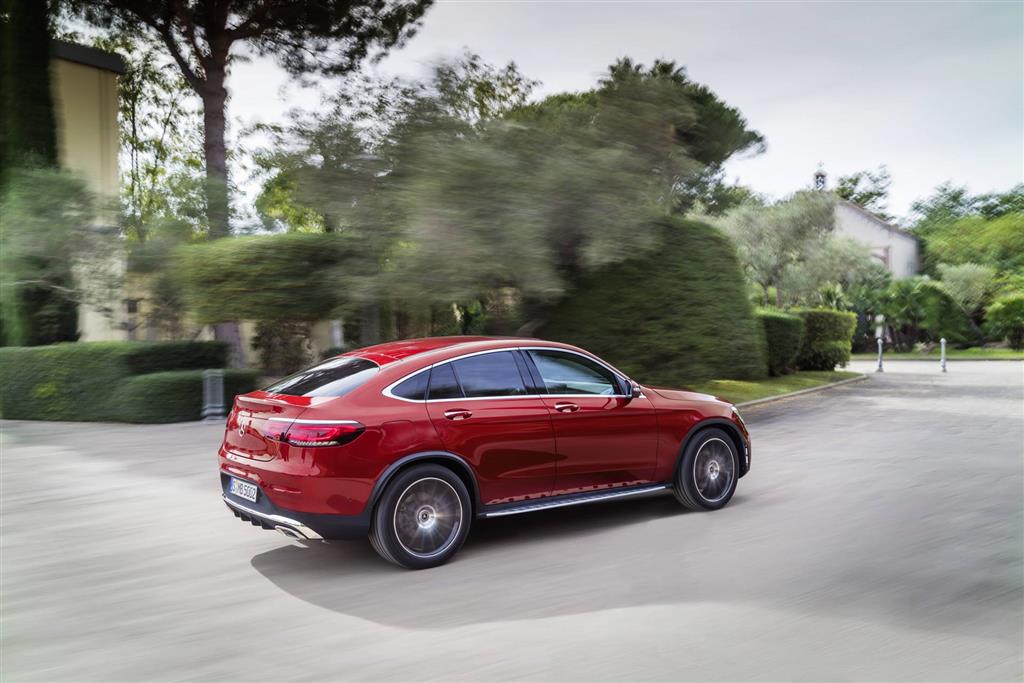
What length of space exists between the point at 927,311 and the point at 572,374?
40.0 meters

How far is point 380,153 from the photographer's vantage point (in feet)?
48.3

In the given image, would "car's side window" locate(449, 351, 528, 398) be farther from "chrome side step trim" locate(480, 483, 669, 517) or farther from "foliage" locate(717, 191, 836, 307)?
"foliage" locate(717, 191, 836, 307)

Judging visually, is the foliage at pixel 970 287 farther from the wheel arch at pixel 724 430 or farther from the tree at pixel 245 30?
the wheel arch at pixel 724 430

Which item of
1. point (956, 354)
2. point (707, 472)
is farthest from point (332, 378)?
point (956, 354)

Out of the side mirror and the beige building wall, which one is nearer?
the side mirror

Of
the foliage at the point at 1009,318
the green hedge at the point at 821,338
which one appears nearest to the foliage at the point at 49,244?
the green hedge at the point at 821,338

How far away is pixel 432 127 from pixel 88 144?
15.1 m

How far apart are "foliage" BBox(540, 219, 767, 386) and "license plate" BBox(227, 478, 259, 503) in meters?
9.62

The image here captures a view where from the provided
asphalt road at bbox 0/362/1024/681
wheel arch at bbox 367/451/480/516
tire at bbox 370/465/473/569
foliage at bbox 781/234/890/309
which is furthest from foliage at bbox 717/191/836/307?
tire at bbox 370/465/473/569

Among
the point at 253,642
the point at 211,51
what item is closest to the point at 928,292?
the point at 211,51

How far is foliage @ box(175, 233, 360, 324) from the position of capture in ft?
45.7

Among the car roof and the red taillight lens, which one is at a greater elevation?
the car roof

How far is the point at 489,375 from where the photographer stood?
20.8ft

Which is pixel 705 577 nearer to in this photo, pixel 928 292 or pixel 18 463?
pixel 18 463
